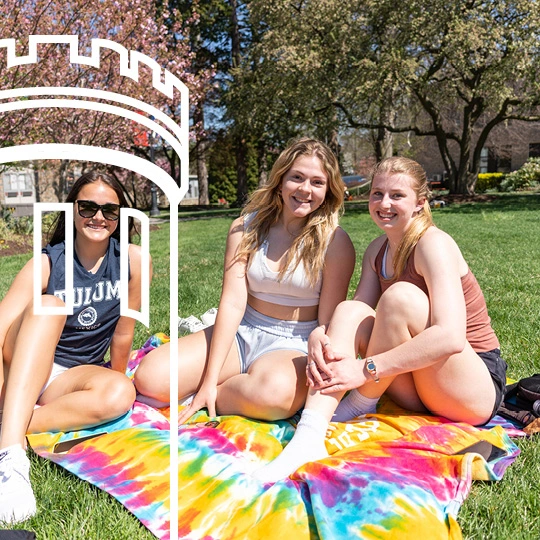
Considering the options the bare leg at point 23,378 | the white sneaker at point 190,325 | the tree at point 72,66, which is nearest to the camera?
the bare leg at point 23,378

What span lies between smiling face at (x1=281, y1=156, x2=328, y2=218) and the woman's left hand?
0.83 metres

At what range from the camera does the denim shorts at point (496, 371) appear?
2.63 m

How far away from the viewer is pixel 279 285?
2994mm

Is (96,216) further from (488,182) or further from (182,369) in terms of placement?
(488,182)

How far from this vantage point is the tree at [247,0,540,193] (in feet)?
55.4

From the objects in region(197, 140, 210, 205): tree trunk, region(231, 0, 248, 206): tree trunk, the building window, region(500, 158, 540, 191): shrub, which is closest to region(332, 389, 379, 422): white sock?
region(231, 0, 248, 206): tree trunk

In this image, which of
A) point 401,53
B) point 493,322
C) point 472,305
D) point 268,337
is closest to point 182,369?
point 268,337

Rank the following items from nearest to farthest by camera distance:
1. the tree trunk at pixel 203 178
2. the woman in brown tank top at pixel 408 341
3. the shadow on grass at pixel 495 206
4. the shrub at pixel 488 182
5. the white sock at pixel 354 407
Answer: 1. the woman in brown tank top at pixel 408 341
2. the white sock at pixel 354 407
3. the shadow on grass at pixel 495 206
4. the tree trunk at pixel 203 178
5. the shrub at pixel 488 182

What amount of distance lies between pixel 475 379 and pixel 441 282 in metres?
0.44

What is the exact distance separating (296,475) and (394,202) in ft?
3.99

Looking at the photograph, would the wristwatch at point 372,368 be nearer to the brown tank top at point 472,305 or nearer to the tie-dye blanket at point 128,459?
the brown tank top at point 472,305

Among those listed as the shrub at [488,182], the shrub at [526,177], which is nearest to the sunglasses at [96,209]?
the shrub at [526,177]

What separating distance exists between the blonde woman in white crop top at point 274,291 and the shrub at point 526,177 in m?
27.8
